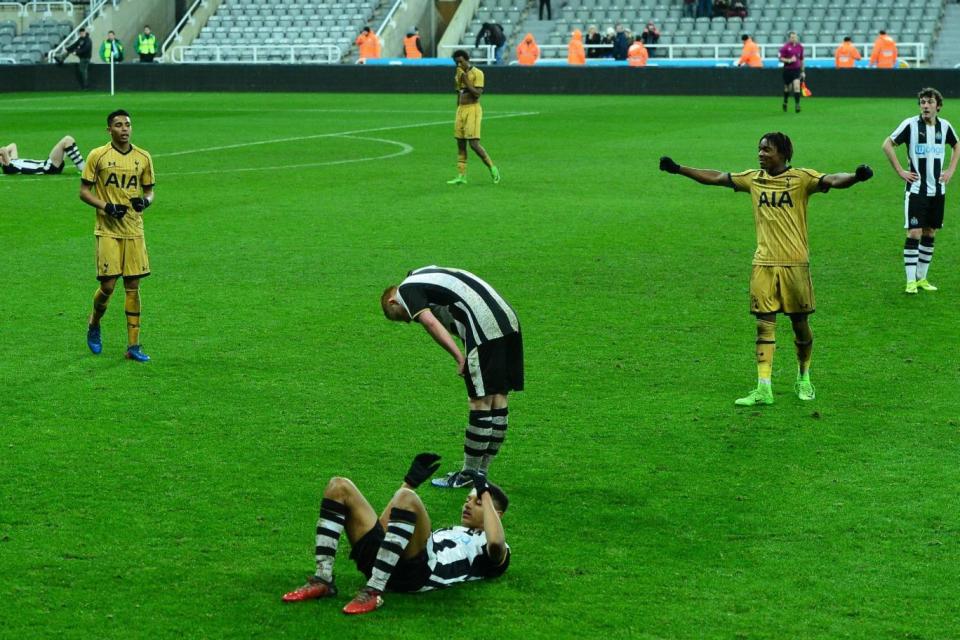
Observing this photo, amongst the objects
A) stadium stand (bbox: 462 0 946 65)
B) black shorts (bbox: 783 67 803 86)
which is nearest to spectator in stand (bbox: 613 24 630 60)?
stadium stand (bbox: 462 0 946 65)

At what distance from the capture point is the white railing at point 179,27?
59425mm

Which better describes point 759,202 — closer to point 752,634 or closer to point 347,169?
point 752,634

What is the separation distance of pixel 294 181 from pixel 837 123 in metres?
16.5

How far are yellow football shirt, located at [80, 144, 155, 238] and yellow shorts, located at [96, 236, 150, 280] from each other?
6 cm

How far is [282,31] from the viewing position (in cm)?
5941

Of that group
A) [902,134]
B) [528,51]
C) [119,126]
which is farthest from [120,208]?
[528,51]

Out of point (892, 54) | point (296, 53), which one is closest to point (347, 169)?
point (892, 54)

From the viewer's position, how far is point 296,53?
58188mm

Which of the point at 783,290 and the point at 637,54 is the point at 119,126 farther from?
the point at 637,54

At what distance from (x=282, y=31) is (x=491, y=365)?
5232 centimetres

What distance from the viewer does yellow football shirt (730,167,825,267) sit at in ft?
36.4

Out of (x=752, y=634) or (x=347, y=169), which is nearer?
(x=752, y=634)

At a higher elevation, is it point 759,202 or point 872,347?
point 759,202

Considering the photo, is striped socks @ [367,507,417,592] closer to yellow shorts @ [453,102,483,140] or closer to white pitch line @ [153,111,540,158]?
yellow shorts @ [453,102,483,140]
